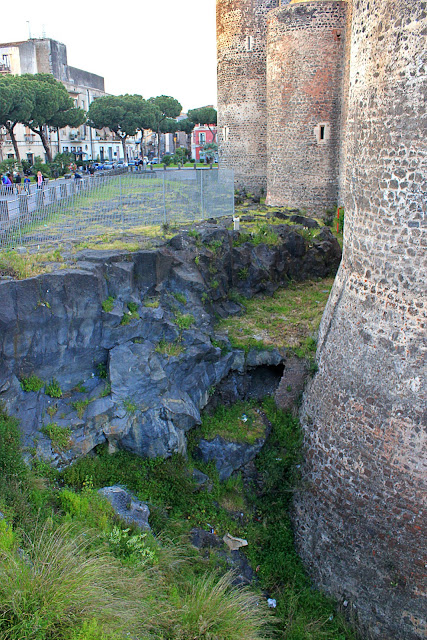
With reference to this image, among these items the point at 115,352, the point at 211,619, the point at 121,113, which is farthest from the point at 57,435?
the point at 121,113

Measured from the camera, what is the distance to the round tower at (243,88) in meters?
18.8

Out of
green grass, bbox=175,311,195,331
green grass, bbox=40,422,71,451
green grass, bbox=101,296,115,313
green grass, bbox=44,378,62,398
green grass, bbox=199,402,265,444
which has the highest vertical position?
green grass, bbox=101,296,115,313

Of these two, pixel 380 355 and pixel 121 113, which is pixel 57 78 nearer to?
pixel 121 113

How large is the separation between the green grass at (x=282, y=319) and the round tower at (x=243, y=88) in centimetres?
892

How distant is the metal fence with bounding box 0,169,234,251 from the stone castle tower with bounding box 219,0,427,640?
17.3ft

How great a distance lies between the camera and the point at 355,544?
24.0 feet

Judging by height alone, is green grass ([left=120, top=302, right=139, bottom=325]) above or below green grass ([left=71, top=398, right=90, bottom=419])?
above

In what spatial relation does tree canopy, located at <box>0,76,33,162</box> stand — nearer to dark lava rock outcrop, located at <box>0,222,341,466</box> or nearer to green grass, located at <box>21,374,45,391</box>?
dark lava rock outcrop, located at <box>0,222,341,466</box>

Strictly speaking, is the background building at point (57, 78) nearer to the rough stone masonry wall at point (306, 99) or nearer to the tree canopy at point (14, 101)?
the tree canopy at point (14, 101)

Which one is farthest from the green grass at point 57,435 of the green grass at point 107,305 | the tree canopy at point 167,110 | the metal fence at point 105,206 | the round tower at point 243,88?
the tree canopy at point 167,110

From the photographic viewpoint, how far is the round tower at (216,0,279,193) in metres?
18.8

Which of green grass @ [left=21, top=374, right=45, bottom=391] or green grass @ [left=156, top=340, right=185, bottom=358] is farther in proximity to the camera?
green grass @ [left=156, top=340, right=185, bottom=358]

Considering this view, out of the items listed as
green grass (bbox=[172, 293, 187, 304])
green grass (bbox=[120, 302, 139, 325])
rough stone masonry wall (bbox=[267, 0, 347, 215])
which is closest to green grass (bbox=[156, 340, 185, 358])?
green grass (bbox=[120, 302, 139, 325])

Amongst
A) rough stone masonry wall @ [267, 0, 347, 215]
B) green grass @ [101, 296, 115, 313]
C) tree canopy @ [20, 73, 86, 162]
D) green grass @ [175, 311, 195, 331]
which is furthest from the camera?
tree canopy @ [20, 73, 86, 162]
